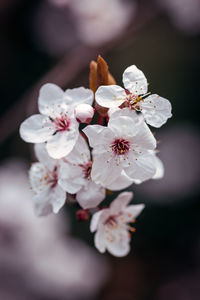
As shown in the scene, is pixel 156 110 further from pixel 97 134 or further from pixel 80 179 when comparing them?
pixel 80 179

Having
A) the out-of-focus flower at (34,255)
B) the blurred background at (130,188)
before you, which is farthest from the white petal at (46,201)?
the out-of-focus flower at (34,255)

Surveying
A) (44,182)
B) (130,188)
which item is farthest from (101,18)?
(44,182)

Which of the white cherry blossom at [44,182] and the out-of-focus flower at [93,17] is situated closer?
the white cherry blossom at [44,182]

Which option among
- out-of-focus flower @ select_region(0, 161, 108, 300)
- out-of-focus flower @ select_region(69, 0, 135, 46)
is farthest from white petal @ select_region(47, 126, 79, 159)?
out-of-focus flower @ select_region(69, 0, 135, 46)

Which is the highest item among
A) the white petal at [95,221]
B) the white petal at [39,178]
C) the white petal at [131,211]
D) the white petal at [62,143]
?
the white petal at [62,143]

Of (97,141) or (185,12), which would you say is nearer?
(97,141)

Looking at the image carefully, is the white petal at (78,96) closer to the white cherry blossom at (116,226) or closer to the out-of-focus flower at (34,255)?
the white cherry blossom at (116,226)

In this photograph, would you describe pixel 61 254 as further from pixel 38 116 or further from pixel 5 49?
pixel 5 49

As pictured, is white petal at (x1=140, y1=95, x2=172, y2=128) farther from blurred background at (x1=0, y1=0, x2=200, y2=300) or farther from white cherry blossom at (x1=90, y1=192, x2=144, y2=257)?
blurred background at (x1=0, y1=0, x2=200, y2=300)
